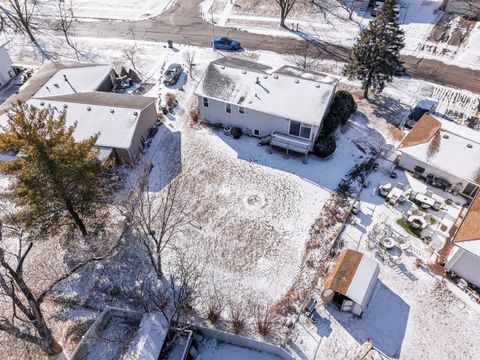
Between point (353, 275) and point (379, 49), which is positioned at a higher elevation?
point (379, 49)

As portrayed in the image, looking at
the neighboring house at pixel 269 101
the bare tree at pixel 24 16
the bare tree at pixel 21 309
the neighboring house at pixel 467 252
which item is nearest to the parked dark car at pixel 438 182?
the neighboring house at pixel 467 252

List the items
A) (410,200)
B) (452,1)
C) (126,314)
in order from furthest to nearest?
(452,1), (410,200), (126,314)

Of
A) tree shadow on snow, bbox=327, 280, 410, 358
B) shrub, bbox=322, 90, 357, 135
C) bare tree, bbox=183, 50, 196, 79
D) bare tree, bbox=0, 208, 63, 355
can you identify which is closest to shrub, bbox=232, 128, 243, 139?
shrub, bbox=322, 90, 357, 135

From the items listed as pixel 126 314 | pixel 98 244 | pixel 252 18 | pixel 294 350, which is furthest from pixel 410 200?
pixel 252 18

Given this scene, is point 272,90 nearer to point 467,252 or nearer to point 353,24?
point 467,252

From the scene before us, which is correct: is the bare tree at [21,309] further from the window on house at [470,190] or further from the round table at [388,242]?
the window on house at [470,190]

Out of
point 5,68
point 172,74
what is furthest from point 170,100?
point 5,68

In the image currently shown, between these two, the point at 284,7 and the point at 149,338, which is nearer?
the point at 149,338

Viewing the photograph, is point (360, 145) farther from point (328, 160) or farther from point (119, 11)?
point (119, 11)
